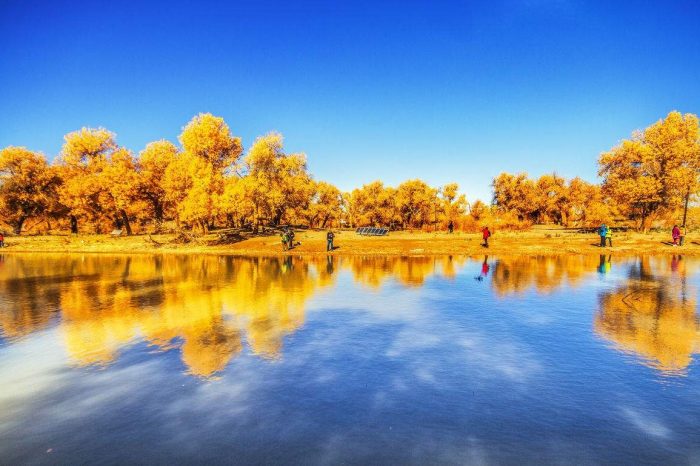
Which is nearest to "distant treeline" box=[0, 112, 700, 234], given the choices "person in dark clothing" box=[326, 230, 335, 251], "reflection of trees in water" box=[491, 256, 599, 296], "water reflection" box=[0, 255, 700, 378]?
"person in dark clothing" box=[326, 230, 335, 251]

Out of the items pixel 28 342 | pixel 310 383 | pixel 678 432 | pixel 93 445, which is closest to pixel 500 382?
pixel 678 432

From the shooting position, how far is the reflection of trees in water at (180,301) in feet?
34.8

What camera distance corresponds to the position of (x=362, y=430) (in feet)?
20.7

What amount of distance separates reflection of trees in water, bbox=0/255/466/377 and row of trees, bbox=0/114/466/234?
14.4 m

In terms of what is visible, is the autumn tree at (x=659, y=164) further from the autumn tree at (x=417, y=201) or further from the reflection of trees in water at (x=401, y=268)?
the reflection of trees in water at (x=401, y=268)

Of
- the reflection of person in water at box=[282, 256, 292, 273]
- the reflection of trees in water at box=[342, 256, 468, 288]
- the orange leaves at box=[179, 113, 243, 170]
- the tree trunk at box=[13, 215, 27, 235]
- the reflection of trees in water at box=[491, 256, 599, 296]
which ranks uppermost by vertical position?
the orange leaves at box=[179, 113, 243, 170]

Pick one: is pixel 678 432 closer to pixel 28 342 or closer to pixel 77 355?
pixel 77 355

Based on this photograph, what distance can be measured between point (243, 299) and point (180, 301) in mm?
2512

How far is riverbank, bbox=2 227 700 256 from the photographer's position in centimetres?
3688

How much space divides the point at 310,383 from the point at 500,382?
3860 mm

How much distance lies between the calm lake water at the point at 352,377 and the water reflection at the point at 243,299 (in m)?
0.12

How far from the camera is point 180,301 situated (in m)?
16.1

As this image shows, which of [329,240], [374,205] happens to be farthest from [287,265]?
[374,205]

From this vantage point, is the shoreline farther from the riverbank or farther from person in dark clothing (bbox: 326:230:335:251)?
person in dark clothing (bbox: 326:230:335:251)
